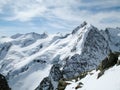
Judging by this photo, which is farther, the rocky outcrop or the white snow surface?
the rocky outcrop

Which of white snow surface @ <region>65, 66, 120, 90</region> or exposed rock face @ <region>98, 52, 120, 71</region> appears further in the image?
exposed rock face @ <region>98, 52, 120, 71</region>

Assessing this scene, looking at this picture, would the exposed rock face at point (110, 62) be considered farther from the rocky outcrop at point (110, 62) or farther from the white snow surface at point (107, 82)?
the white snow surface at point (107, 82)

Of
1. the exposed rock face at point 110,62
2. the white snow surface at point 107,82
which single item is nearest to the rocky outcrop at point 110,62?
the exposed rock face at point 110,62

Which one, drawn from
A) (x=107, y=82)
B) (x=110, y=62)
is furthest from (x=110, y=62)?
(x=107, y=82)

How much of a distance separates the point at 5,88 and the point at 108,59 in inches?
1515

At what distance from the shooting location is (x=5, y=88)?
7894 centimetres

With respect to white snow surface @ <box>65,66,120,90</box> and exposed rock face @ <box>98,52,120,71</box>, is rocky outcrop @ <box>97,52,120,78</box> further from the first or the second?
white snow surface @ <box>65,66,120,90</box>

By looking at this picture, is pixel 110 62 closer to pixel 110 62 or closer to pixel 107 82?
pixel 110 62

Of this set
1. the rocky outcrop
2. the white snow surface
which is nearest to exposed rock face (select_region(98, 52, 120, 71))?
the rocky outcrop

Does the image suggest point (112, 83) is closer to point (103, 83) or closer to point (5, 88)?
point (103, 83)

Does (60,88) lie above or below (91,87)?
below

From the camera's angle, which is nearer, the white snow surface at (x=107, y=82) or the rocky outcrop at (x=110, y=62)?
the white snow surface at (x=107, y=82)

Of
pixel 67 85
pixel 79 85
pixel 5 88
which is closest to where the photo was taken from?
pixel 79 85

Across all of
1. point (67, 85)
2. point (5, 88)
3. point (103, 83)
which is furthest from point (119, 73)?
point (5, 88)
